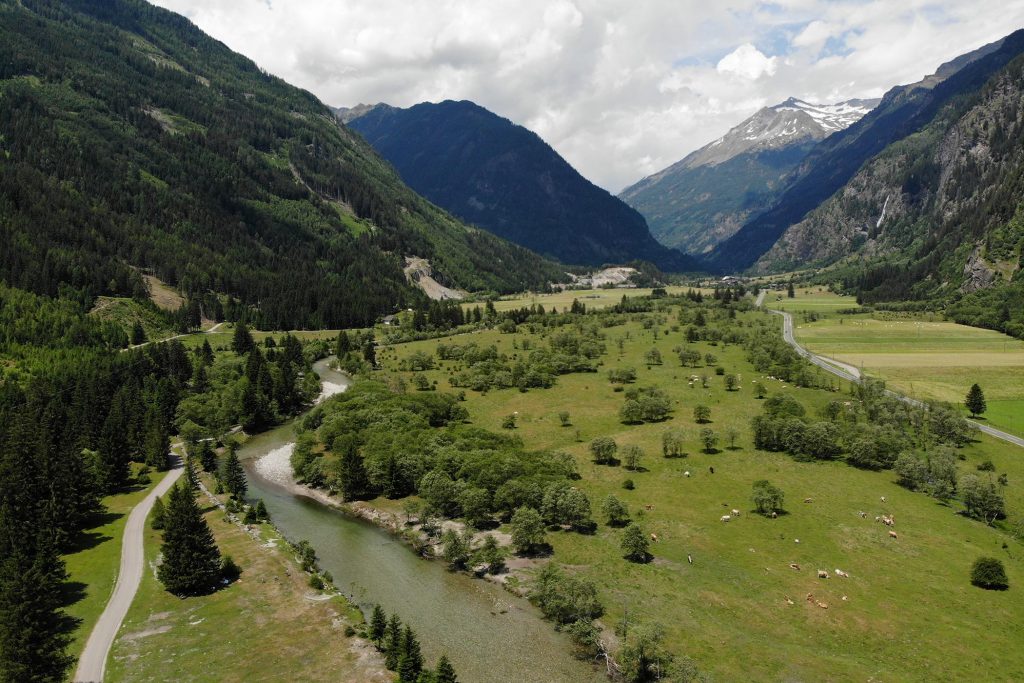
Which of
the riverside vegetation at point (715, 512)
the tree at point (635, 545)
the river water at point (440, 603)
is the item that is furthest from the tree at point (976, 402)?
the river water at point (440, 603)

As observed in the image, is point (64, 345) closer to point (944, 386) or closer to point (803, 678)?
point (803, 678)

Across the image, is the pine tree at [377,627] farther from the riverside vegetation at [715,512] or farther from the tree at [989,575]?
the tree at [989,575]

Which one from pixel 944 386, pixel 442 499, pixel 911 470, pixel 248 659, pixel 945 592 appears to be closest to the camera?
pixel 248 659

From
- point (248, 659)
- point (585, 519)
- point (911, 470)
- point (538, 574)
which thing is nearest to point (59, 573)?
point (248, 659)

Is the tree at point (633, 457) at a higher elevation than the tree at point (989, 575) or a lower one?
higher

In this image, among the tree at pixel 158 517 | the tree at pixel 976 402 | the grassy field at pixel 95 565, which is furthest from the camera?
the tree at pixel 976 402

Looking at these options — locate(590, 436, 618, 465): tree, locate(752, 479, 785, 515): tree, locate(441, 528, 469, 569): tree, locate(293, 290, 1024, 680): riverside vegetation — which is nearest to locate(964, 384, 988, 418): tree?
locate(293, 290, 1024, 680): riverside vegetation

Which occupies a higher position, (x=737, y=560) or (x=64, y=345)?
(x=64, y=345)
